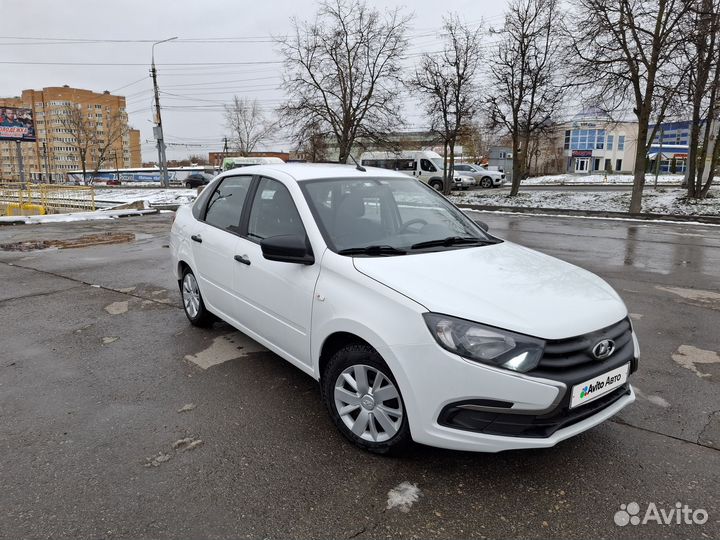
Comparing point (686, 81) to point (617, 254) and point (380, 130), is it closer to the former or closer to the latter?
point (617, 254)

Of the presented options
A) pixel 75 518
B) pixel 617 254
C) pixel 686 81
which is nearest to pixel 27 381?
pixel 75 518

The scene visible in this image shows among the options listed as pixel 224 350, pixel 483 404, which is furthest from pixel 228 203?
pixel 483 404

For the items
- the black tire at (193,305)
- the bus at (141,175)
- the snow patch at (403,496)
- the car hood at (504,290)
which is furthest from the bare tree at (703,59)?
the bus at (141,175)

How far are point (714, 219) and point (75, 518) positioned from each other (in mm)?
18852

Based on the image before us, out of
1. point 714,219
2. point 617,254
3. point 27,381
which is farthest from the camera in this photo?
point 714,219

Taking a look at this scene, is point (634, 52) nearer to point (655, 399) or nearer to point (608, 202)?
point (608, 202)

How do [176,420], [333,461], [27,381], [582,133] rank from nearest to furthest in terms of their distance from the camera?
[333,461] < [176,420] < [27,381] < [582,133]

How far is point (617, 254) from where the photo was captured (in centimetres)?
971

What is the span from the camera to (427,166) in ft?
105

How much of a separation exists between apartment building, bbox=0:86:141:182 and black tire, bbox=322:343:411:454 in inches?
3287

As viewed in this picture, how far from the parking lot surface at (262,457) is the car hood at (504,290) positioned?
21 centimetres

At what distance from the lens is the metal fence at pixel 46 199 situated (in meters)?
22.6

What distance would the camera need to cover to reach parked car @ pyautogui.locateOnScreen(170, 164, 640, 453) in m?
2.38

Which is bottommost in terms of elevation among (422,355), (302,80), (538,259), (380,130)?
(422,355)
